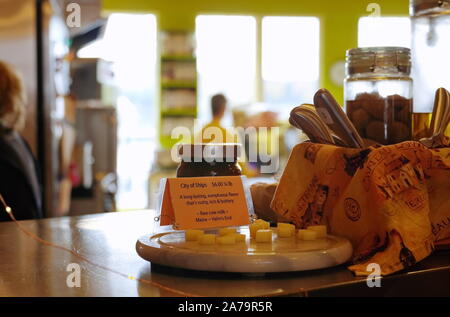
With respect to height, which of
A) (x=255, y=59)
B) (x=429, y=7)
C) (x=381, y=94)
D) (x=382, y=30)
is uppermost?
(x=382, y=30)

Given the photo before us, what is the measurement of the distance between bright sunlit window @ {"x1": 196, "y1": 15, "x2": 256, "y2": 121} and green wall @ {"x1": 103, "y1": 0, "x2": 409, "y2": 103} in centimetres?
16

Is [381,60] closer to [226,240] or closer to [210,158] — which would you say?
[210,158]

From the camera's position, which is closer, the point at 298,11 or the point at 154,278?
the point at 154,278

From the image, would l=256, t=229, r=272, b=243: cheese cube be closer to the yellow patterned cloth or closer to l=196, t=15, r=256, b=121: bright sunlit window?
the yellow patterned cloth

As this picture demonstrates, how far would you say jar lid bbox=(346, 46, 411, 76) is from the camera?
105 centimetres

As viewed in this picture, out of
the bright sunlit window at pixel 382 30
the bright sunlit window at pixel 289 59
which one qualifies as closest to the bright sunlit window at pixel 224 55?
the bright sunlit window at pixel 289 59

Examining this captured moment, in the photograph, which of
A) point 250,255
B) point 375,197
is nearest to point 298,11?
point 375,197

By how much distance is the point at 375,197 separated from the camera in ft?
2.77

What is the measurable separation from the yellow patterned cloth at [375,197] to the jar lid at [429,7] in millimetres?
360

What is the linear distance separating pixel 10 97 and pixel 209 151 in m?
2.00

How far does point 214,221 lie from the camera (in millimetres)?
880

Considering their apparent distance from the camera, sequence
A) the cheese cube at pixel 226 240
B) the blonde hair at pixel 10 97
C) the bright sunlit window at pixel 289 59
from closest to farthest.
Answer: the cheese cube at pixel 226 240 < the blonde hair at pixel 10 97 < the bright sunlit window at pixel 289 59

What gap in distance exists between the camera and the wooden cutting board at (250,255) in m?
0.73

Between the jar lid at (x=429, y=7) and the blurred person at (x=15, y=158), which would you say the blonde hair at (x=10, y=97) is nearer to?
the blurred person at (x=15, y=158)
